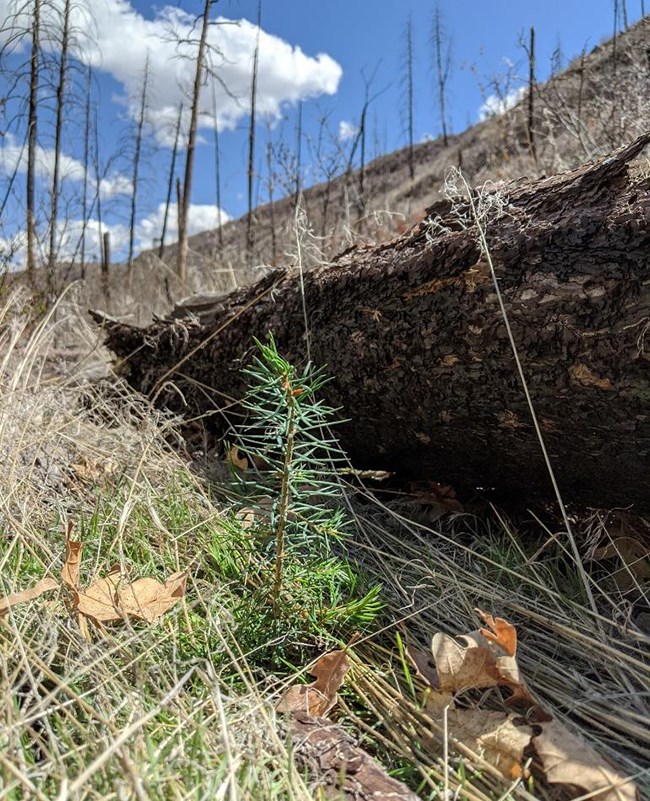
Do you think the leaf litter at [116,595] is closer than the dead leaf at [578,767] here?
No

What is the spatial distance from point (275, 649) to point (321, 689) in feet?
0.40

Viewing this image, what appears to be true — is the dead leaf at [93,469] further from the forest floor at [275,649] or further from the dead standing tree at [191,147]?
the dead standing tree at [191,147]

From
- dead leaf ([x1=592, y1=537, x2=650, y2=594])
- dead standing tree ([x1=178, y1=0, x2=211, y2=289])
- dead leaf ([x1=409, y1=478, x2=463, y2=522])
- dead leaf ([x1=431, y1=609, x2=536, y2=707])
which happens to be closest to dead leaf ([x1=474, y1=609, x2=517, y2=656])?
dead leaf ([x1=431, y1=609, x2=536, y2=707])

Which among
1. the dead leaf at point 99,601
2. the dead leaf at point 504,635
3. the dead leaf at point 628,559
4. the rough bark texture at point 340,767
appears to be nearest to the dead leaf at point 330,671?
the rough bark texture at point 340,767

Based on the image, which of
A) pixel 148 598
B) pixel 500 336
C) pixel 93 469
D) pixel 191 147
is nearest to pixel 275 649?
pixel 148 598

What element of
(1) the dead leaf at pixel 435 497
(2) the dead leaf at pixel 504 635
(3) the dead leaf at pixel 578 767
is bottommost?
(3) the dead leaf at pixel 578 767

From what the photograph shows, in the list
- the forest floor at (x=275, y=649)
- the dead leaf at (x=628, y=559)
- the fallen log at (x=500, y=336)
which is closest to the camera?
the forest floor at (x=275, y=649)

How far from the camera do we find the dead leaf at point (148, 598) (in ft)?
3.71

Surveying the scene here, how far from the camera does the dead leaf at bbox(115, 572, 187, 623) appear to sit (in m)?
1.13

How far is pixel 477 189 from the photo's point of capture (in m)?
1.66

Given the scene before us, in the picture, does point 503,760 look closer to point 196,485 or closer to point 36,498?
point 196,485

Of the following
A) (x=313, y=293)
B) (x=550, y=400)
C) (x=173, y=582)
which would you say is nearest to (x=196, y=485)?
(x=173, y=582)

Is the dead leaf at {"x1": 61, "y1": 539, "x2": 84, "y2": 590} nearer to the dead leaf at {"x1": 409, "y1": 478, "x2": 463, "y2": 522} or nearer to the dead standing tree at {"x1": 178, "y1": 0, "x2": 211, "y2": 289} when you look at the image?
the dead leaf at {"x1": 409, "y1": 478, "x2": 463, "y2": 522}

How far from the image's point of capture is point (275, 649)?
1150 millimetres
